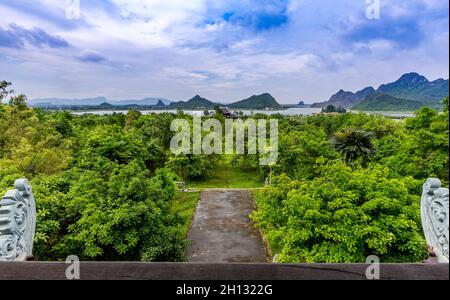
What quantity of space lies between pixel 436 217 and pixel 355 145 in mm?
11394

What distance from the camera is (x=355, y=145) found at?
11.9 metres

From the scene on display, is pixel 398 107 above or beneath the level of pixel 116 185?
above

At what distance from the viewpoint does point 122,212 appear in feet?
20.5

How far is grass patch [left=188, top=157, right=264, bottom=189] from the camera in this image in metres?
19.2

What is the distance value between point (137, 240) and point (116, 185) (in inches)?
60.9

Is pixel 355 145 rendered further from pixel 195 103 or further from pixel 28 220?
pixel 195 103

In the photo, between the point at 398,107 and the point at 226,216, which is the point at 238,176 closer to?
the point at 226,216

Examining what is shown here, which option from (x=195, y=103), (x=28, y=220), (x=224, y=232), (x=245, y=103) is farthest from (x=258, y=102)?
(x=28, y=220)

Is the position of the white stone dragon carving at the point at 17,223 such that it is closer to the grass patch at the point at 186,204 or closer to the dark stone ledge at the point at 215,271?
the dark stone ledge at the point at 215,271

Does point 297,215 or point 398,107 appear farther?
point 398,107

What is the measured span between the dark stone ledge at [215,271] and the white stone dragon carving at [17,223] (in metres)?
0.32

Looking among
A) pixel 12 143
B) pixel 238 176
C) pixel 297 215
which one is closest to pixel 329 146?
pixel 297 215

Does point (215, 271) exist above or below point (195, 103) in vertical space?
below
